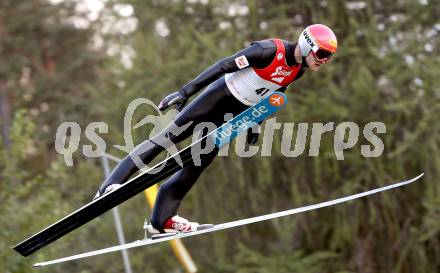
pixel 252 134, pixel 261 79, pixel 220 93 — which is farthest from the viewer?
pixel 252 134

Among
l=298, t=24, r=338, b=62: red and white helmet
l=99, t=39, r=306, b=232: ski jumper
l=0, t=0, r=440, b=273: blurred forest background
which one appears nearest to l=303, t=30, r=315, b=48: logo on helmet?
l=298, t=24, r=338, b=62: red and white helmet

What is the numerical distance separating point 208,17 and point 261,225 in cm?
394

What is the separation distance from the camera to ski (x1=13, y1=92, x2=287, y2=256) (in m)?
5.29

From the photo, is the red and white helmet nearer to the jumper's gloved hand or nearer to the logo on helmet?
the logo on helmet

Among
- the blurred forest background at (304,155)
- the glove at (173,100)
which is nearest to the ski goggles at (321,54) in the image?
the glove at (173,100)

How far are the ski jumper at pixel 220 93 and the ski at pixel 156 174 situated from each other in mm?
115

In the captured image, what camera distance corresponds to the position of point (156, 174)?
5.61m

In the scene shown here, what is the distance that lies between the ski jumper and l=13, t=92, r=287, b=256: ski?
0.11m

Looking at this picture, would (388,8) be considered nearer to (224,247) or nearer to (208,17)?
(208,17)

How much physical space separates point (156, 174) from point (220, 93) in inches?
31.7

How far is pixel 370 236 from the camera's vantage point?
12766 millimetres

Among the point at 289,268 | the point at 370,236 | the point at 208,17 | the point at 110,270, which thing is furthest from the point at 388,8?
the point at 110,270

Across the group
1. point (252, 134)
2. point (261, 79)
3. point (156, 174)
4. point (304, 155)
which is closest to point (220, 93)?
point (261, 79)

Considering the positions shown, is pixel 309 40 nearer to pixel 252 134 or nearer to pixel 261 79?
pixel 261 79
